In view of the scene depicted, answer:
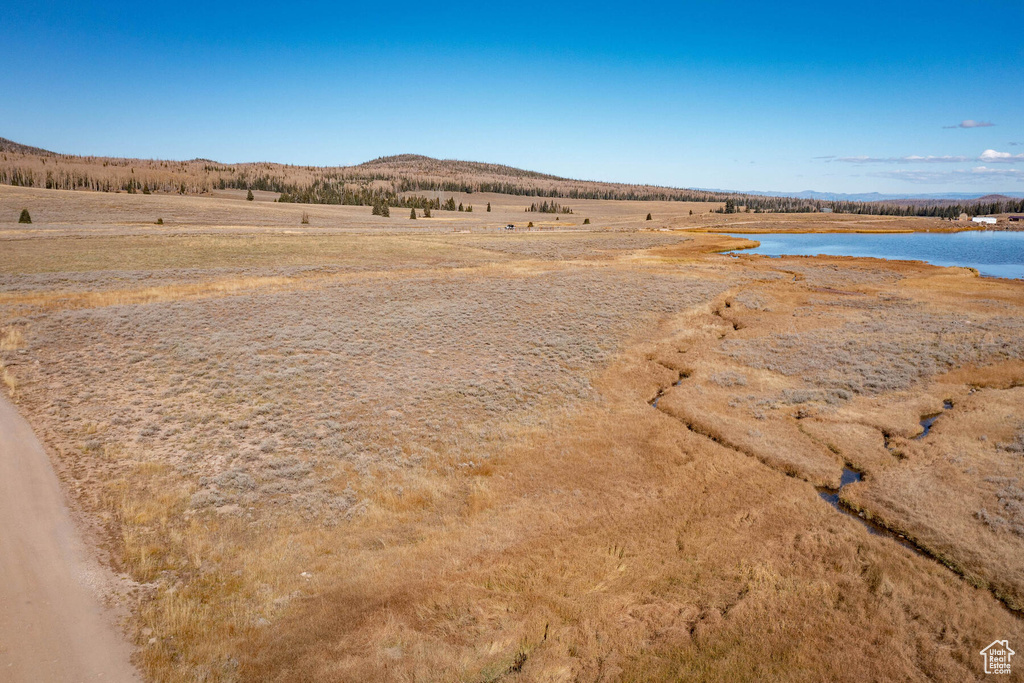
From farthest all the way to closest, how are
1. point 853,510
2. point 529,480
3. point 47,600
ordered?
point 529,480 < point 853,510 < point 47,600

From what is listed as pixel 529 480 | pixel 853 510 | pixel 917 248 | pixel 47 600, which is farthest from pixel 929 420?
pixel 917 248

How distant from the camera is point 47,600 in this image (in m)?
8.78

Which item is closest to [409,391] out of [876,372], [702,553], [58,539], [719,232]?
[58,539]

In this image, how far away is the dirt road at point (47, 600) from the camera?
7.63 meters

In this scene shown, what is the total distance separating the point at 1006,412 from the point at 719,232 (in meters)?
83.4

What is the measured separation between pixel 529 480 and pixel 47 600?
10.0 m

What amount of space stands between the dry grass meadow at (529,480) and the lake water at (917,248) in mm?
36442

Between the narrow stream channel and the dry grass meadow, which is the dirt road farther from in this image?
the narrow stream channel

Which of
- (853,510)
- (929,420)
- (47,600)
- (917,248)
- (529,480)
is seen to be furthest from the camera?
(917,248)

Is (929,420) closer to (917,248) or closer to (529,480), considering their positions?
(529,480)

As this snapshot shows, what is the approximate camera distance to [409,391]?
1916 cm

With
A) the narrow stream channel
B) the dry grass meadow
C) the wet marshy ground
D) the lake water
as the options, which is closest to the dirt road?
the dry grass meadow

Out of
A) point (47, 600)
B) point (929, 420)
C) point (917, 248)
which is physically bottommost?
point (47, 600)

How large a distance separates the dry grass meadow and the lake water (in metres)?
36.4
